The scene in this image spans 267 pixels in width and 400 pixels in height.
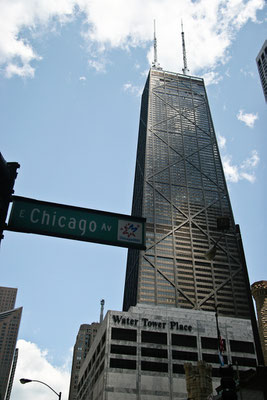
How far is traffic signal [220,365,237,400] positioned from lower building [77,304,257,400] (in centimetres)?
9959

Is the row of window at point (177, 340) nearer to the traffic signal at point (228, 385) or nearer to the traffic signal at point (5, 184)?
the traffic signal at point (228, 385)

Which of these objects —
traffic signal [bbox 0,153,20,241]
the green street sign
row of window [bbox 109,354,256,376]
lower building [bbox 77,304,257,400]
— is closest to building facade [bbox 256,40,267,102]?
lower building [bbox 77,304,257,400]

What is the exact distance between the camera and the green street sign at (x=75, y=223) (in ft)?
26.0

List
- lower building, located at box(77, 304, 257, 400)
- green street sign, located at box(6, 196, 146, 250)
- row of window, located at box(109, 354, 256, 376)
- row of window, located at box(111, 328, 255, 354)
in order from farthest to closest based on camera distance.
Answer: row of window, located at box(111, 328, 255, 354), row of window, located at box(109, 354, 256, 376), lower building, located at box(77, 304, 257, 400), green street sign, located at box(6, 196, 146, 250)

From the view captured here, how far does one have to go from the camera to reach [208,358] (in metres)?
111

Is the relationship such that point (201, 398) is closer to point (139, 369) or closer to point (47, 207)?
point (139, 369)

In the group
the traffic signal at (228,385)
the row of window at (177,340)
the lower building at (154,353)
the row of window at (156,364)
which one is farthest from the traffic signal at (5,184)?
the row of window at (177,340)

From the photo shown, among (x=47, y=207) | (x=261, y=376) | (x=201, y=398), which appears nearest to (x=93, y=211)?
(x=47, y=207)

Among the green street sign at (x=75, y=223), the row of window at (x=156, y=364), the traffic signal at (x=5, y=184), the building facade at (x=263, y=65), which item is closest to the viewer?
the traffic signal at (x=5, y=184)

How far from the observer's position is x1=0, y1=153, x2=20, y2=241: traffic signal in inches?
273

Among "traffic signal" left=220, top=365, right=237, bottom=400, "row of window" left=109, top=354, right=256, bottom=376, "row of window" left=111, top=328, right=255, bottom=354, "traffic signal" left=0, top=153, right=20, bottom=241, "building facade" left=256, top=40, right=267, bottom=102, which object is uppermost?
"building facade" left=256, top=40, right=267, bottom=102

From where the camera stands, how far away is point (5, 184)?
23.5 ft

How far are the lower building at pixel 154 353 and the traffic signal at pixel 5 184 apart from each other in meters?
102

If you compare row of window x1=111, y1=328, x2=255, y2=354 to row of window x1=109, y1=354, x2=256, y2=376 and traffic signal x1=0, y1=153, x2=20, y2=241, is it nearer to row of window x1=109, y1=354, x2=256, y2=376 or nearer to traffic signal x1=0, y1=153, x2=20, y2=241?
row of window x1=109, y1=354, x2=256, y2=376
